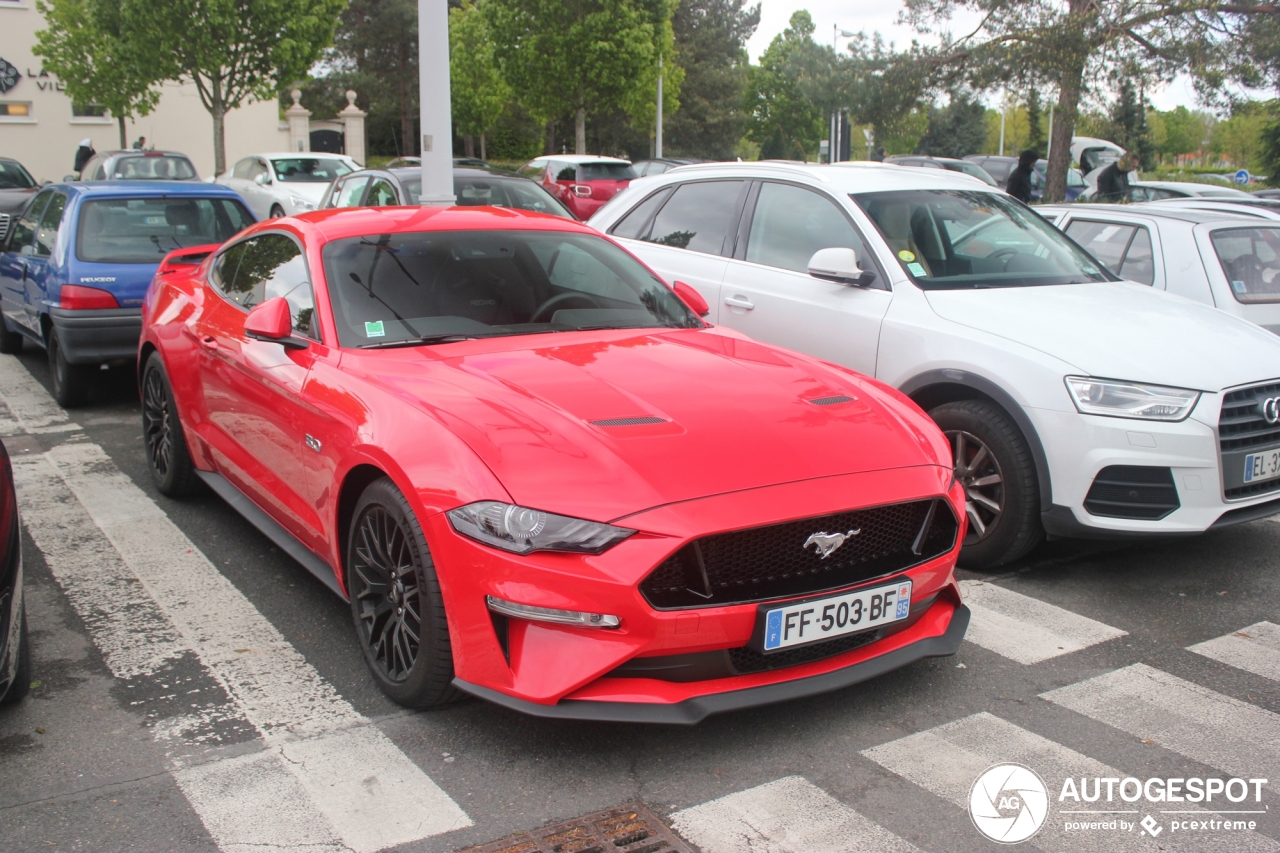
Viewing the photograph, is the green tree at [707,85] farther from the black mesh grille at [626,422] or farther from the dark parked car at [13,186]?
the black mesh grille at [626,422]

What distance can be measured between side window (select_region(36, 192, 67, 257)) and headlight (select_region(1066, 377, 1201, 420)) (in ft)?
23.3

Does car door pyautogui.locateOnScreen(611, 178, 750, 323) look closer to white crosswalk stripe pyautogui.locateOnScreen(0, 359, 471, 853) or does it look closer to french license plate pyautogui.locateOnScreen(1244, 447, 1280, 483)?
french license plate pyautogui.locateOnScreen(1244, 447, 1280, 483)

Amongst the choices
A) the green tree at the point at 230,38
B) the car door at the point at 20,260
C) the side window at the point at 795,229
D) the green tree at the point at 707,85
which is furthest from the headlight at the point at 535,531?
the green tree at the point at 707,85

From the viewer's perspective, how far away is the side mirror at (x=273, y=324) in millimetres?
4312

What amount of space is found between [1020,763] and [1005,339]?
220 centimetres

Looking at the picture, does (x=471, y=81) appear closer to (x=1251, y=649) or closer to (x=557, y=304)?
(x=557, y=304)

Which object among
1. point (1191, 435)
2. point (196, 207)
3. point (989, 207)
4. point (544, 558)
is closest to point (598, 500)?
point (544, 558)

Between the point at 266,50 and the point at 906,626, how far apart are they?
89.8 feet

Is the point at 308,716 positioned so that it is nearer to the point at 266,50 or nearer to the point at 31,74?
the point at 266,50

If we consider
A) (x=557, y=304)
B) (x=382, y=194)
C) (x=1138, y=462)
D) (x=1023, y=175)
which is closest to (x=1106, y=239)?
(x=1138, y=462)

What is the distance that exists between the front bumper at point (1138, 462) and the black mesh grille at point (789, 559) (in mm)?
1329

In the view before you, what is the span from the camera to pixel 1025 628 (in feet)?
15.0

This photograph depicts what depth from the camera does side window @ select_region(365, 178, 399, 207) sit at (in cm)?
1299

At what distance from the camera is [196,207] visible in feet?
29.2
